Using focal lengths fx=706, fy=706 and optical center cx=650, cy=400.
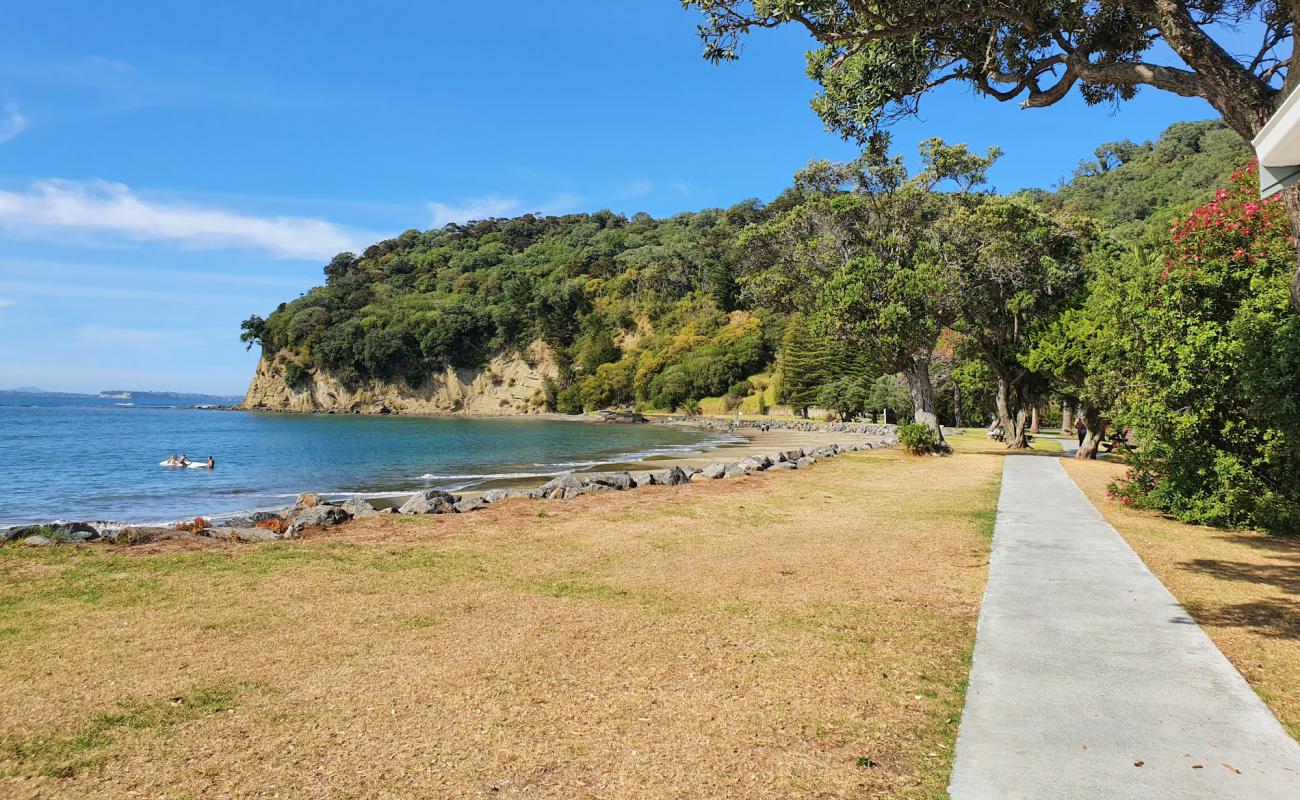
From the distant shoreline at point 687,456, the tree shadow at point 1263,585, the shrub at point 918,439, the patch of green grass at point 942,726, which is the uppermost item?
the shrub at point 918,439

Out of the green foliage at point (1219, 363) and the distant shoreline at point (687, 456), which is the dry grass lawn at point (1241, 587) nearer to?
the green foliage at point (1219, 363)

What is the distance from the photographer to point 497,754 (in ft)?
13.0

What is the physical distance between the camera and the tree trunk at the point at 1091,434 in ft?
80.6

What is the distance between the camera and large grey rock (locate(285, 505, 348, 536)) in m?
11.5

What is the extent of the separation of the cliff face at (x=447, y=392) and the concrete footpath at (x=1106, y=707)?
9622 centimetres

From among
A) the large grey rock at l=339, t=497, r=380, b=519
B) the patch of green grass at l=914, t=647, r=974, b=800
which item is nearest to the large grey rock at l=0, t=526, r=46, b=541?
the large grey rock at l=339, t=497, r=380, b=519

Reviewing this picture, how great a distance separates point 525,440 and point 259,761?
45712 mm

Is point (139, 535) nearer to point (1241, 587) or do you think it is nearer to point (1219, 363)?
point (1241, 587)

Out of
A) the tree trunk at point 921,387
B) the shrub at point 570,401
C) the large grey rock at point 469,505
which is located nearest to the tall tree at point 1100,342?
the tree trunk at point 921,387

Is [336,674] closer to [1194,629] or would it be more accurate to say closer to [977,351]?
[1194,629]

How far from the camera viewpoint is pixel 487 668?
5332 millimetres

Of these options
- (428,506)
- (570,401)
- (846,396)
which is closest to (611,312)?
(570,401)

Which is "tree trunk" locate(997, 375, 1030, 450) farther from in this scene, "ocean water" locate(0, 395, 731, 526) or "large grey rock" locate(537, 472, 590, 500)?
"large grey rock" locate(537, 472, 590, 500)

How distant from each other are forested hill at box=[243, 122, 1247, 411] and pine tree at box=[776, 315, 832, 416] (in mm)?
872
